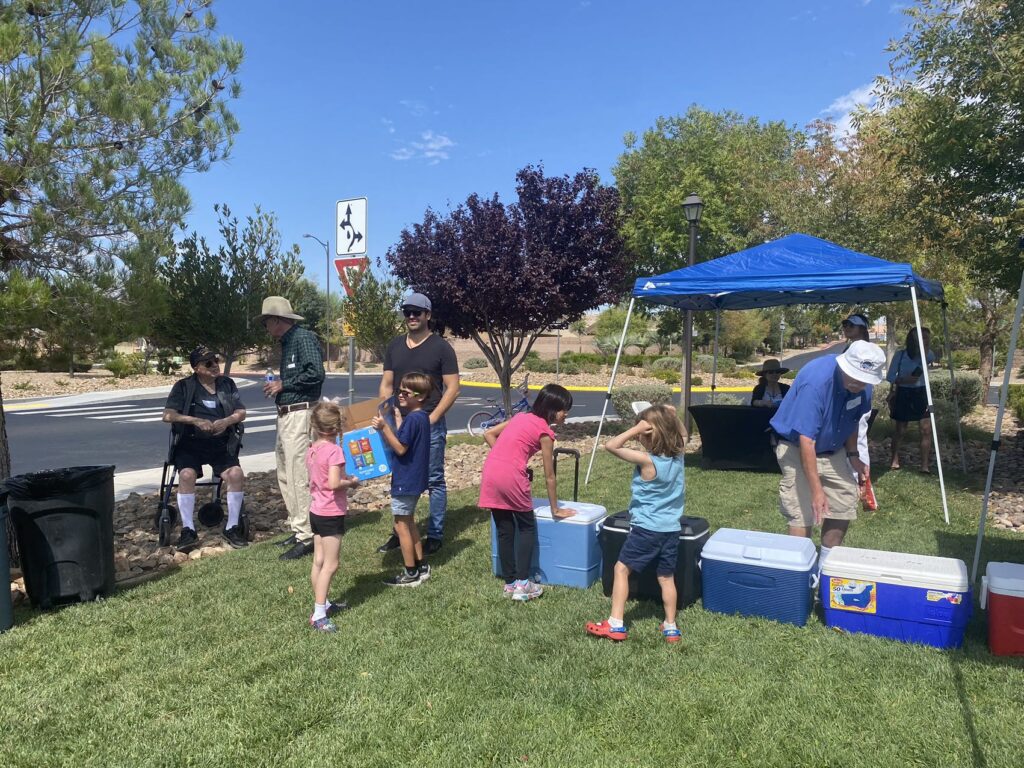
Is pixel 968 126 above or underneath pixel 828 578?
above

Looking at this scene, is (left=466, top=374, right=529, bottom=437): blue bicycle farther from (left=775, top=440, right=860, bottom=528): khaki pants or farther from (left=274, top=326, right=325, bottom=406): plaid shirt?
(left=775, top=440, right=860, bottom=528): khaki pants

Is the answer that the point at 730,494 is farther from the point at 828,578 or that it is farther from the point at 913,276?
the point at 828,578

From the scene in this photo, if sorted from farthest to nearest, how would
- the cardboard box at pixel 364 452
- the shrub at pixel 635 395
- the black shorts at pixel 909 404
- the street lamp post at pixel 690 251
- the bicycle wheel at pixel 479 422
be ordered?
the bicycle wheel at pixel 479 422
the shrub at pixel 635 395
the street lamp post at pixel 690 251
the black shorts at pixel 909 404
the cardboard box at pixel 364 452

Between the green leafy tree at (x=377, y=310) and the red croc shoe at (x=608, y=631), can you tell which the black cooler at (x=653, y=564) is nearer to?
the red croc shoe at (x=608, y=631)

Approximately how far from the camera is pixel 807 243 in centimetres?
826

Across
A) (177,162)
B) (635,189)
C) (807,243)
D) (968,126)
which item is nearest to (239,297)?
(177,162)

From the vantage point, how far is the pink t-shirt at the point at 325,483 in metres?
3.93

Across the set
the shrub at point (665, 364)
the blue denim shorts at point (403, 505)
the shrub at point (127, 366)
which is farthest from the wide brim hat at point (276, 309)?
the shrub at point (665, 364)

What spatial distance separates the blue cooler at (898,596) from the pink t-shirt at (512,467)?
5.89 ft

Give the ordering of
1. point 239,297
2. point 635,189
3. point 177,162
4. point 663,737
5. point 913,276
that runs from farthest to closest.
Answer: point 635,189, point 239,297, point 913,276, point 177,162, point 663,737

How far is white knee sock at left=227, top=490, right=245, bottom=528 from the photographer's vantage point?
557cm

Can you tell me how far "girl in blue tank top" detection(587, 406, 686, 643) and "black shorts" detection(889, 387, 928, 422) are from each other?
5.88 metres

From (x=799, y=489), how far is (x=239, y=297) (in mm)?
7710

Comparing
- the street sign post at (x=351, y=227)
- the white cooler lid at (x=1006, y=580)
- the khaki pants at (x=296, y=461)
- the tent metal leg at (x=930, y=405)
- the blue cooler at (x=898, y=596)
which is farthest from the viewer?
the street sign post at (x=351, y=227)
